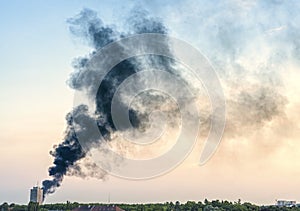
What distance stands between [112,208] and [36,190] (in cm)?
1681

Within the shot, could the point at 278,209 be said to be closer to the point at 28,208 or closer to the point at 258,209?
the point at 258,209

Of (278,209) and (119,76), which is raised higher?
(119,76)

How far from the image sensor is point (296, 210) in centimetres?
11062

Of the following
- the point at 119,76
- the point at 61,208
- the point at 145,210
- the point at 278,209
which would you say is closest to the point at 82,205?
the point at 61,208

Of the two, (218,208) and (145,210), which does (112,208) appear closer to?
(145,210)

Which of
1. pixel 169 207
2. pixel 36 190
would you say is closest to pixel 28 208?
pixel 36 190

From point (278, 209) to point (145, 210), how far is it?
1088 inches

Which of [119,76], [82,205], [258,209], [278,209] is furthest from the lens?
[82,205]

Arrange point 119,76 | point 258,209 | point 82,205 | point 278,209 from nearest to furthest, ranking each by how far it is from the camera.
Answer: point 119,76, point 278,209, point 258,209, point 82,205

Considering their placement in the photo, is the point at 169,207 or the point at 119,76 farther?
the point at 169,207

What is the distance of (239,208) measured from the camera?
110625 millimetres

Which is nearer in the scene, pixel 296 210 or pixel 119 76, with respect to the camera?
pixel 119 76

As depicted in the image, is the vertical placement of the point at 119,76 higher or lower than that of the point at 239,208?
higher

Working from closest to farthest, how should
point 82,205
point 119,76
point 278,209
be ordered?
point 119,76
point 278,209
point 82,205
